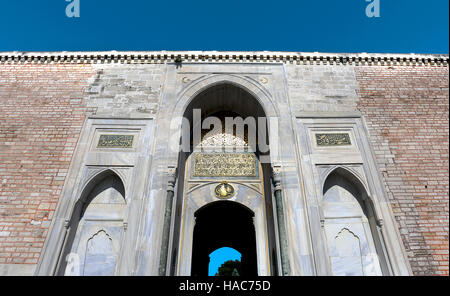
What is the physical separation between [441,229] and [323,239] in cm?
195

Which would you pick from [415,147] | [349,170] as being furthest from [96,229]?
[415,147]

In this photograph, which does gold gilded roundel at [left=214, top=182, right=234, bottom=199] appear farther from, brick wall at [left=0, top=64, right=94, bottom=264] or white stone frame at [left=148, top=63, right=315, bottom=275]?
brick wall at [left=0, top=64, right=94, bottom=264]

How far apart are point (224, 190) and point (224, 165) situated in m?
0.59

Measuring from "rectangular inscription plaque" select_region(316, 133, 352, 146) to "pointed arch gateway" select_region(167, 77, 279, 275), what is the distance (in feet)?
3.36

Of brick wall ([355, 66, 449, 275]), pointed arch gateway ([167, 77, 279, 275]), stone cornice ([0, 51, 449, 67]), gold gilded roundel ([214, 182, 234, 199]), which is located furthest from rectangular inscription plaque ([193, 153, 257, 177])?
brick wall ([355, 66, 449, 275])

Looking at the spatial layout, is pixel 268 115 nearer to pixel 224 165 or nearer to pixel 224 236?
pixel 224 165

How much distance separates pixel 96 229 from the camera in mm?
4602

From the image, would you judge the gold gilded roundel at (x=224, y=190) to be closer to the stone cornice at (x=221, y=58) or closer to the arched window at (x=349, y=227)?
the arched window at (x=349, y=227)

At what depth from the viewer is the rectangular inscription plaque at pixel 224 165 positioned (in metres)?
5.77

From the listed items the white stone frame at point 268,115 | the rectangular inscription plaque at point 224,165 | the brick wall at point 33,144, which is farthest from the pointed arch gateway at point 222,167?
the brick wall at point 33,144

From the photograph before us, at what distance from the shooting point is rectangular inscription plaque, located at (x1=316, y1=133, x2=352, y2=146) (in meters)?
5.10

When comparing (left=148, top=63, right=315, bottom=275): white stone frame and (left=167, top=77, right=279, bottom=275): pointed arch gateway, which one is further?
(left=167, top=77, right=279, bottom=275): pointed arch gateway

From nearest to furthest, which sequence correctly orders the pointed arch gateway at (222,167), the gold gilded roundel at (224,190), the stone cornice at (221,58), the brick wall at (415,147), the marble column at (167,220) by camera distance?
the marble column at (167,220), the brick wall at (415,147), the pointed arch gateway at (222,167), the gold gilded roundel at (224,190), the stone cornice at (221,58)

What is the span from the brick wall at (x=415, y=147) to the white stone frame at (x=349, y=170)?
0.16 m
